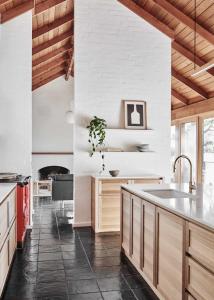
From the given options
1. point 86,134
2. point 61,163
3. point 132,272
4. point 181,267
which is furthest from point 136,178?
point 61,163

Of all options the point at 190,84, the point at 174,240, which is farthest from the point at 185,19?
the point at 174,240

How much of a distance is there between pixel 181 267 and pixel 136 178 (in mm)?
2870

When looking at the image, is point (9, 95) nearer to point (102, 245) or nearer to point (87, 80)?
point (87, 80)

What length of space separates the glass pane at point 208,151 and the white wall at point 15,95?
450cm

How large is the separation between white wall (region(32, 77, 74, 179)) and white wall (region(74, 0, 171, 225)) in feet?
15.7

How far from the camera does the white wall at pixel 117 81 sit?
5.24 metres

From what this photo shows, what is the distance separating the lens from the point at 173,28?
225 inches

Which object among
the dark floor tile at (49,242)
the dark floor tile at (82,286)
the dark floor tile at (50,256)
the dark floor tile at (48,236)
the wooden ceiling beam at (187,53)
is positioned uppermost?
the wooden ceiling beam at (187,53)

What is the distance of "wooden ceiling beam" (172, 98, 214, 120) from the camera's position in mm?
6914

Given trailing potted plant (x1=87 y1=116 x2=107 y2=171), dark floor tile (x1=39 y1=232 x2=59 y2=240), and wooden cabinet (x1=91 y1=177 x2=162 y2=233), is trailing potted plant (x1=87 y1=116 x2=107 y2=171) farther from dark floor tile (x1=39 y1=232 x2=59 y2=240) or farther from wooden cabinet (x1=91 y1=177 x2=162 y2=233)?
dark floor tile (x1=39 y1=232 x2=59 y2=240)

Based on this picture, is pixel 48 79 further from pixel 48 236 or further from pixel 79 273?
pixel 79 273

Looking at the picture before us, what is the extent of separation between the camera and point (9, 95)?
196 inches

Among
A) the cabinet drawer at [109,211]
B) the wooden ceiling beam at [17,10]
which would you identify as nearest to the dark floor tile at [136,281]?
the cabinet drawer at [109,211]

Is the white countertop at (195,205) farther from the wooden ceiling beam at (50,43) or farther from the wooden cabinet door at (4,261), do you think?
the wooden ceiling beam at (50,43)
